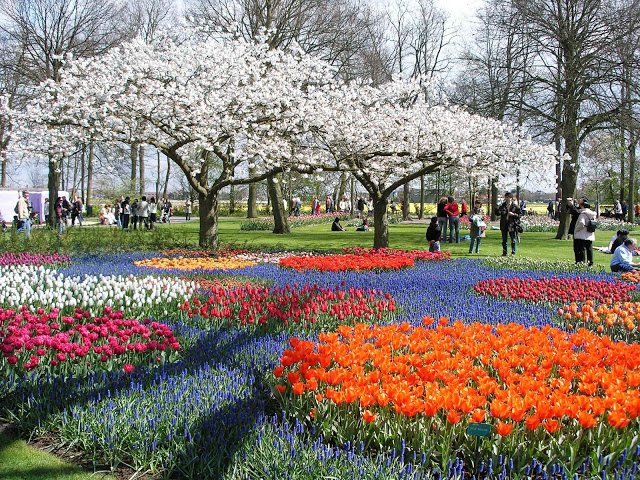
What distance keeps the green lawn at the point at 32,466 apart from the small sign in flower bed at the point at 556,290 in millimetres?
5929

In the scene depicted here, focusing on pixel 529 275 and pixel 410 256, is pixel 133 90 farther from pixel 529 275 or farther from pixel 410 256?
pixel 529 275

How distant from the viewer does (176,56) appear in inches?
564

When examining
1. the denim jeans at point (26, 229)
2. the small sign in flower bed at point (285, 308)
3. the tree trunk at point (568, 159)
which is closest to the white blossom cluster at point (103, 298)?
the small sign in flower bed at point (285, 308)

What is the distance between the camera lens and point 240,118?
1418 centimetres

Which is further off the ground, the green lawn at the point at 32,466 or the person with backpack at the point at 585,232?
the person with backpack at the point at 585,232

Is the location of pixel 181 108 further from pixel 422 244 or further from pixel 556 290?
pixel 556 290

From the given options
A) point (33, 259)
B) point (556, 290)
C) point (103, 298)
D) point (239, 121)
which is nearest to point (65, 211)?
point (239, 121)

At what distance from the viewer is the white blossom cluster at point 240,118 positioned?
1336 cm

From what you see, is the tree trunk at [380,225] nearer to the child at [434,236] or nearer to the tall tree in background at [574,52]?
the child at [434,236]

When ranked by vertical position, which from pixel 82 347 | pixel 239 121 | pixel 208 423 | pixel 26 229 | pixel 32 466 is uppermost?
pixel 239 121

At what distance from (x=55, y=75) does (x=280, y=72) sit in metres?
A: 10.6

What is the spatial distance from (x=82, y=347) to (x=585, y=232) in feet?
34.3

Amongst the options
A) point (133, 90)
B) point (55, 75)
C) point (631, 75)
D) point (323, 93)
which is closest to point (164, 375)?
point (133, 90)

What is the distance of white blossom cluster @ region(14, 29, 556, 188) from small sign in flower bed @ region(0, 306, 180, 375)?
8.43 m
